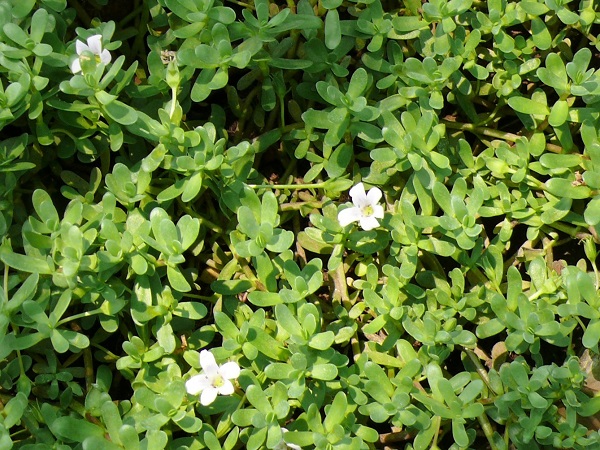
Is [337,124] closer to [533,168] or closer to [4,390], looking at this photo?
[533,168]

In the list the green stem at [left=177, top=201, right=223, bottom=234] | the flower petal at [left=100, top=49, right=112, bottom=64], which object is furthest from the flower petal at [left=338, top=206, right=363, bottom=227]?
the flower petal at [left=100, top=49, right=112, bottom=64]

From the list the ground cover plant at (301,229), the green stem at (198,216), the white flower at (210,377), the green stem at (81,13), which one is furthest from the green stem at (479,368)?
the green stem at (81,13)

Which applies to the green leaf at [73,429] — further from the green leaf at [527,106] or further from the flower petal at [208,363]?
the green leaf at [527,106]

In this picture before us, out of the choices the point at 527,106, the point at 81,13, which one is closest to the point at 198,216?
the point at 81,13

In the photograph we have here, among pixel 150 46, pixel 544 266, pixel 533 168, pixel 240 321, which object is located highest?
pixel 150 46

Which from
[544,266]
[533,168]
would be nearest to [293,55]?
[533,168]

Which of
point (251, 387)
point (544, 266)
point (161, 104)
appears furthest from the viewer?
point (161, 104)
